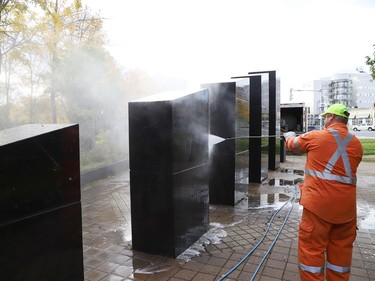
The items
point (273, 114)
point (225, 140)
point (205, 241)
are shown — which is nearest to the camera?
point (205, 241)

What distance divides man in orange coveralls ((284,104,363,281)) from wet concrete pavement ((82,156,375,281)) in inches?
23.9

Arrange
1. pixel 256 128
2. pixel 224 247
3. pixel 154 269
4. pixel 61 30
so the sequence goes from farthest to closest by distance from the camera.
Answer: pixel 256 128, pixel 61 30, pixel 224 247, pixel 154 269

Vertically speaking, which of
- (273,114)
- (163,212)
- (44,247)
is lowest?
(163,212)

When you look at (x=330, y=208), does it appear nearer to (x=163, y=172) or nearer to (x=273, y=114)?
(x=163, y=172)

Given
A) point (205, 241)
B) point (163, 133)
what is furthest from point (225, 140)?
point (163, 133)

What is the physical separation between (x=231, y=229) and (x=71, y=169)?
3.10m

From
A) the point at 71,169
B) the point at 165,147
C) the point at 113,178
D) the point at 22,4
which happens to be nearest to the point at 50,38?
the point at 22,4

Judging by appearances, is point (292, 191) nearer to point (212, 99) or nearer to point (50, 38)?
point (212, 99)

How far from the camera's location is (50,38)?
7590mm

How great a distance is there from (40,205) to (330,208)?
253cm

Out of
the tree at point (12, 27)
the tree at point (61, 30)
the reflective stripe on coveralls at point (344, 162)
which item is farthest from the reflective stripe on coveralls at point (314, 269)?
the tree at point (12, 27)

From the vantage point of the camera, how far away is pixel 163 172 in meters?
3.70

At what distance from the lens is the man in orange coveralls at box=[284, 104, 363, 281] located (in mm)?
2756

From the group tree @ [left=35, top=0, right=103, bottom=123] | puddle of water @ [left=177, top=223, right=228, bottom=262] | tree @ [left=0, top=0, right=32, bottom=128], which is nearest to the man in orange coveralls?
puddle of water @ [left=177, top=223, right=228, bottom=262]
